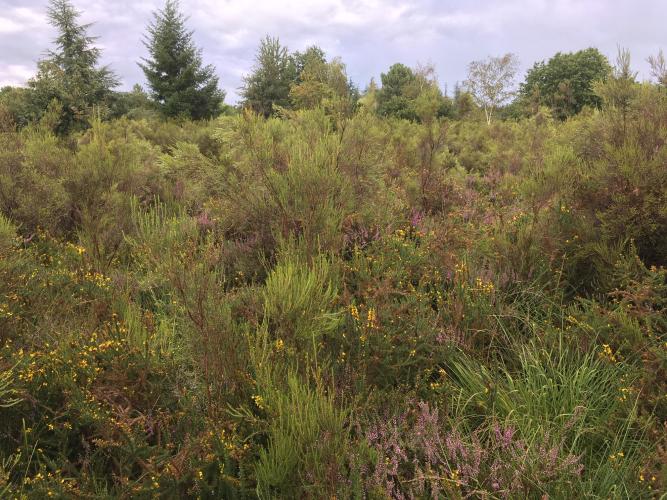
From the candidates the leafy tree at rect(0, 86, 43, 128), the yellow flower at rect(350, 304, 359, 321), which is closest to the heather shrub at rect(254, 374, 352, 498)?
the yellow flower at rect(350, 304, 359, 321)

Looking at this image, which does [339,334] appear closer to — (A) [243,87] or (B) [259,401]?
(B) [259,401]

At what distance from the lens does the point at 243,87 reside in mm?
27031

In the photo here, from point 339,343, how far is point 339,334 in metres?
0.06

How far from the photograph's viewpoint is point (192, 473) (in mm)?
1892

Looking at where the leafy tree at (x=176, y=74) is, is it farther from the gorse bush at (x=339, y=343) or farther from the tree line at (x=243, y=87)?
the gorse bush at (x=339, y=343)

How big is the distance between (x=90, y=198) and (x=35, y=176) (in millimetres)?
1182

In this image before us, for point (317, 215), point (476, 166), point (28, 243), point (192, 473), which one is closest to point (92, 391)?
point (192, 473)

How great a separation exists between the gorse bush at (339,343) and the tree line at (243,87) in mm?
1981

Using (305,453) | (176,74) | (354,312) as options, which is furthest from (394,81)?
(305,453)

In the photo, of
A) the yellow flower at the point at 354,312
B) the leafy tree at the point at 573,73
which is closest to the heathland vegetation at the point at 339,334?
the yellow flower at the point at 354,312

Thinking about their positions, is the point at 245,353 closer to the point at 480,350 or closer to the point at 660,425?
the point at 480,350

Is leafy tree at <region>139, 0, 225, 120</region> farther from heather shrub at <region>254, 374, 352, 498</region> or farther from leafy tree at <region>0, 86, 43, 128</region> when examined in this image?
heather shrub at <region>254, 374, 352, 498</region>

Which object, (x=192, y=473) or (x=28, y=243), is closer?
(x=192, y=473)

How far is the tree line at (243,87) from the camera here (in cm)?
692
